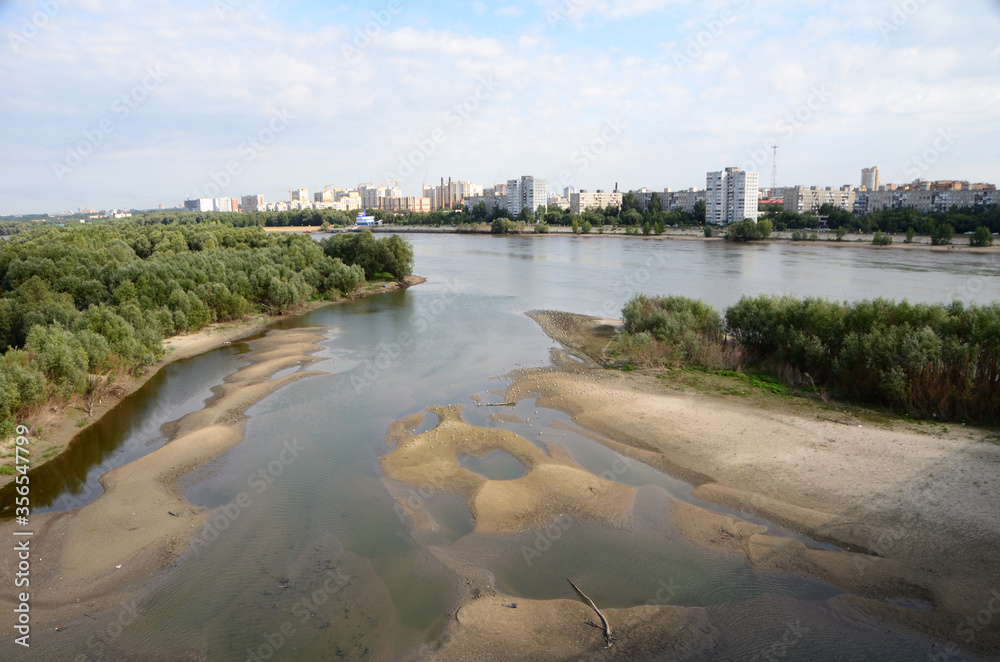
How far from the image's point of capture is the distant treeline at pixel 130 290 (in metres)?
17.6

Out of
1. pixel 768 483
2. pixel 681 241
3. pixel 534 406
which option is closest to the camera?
pixel 768 483

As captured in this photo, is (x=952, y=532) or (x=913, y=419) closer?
(x=952, y=532)

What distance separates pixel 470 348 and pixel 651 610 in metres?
18.4

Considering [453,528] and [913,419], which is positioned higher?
[913,419]

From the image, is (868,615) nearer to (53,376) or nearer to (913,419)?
(913,419)

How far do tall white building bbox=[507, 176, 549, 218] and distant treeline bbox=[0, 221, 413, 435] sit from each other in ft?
330

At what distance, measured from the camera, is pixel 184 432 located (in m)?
17.1

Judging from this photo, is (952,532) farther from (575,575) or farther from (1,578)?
(1,578)

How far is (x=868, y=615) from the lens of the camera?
9000 millimetres

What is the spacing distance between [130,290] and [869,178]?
206 metres

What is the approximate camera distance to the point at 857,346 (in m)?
18.1

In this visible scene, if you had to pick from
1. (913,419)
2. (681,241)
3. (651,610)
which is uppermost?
(681,241)

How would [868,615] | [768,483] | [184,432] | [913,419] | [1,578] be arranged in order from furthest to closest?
[184,432] < [913,419] < [768,483] < [1,578] < [868,615]

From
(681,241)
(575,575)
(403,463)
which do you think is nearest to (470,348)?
(403,463)
